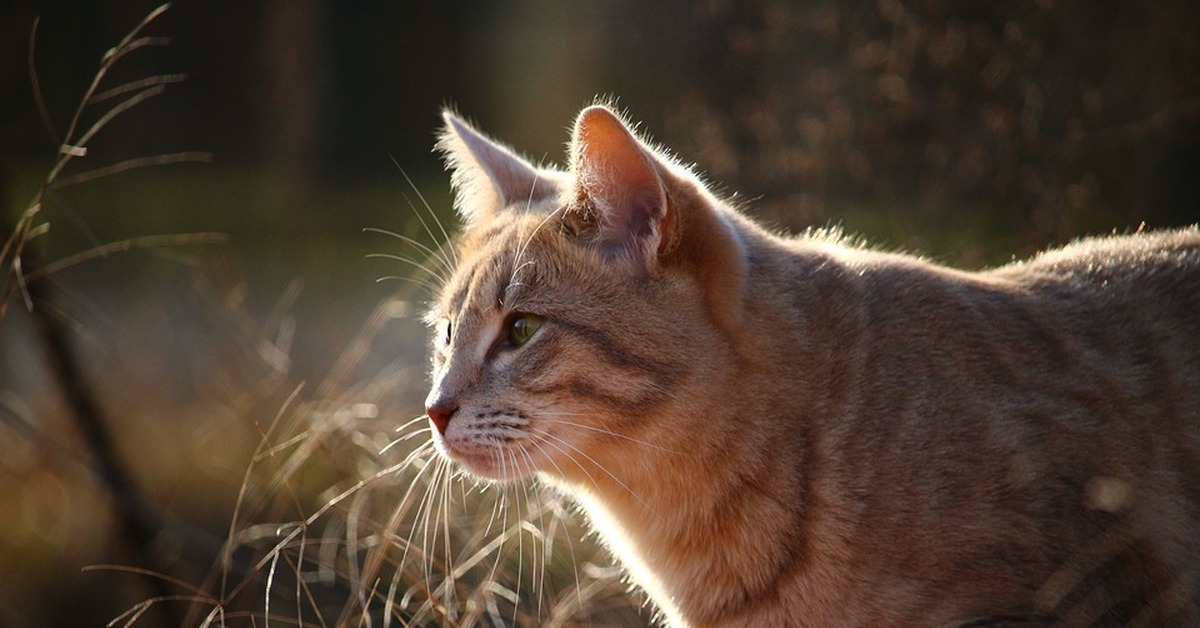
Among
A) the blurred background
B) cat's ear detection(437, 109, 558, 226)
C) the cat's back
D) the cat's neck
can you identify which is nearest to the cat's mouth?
the cat's neck

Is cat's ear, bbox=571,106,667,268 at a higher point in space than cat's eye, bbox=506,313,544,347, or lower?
higher

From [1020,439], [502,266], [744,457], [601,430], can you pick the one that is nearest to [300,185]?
[502,266]

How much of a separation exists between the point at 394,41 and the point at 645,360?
6.89 metres

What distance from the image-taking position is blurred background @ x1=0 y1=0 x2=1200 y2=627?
4.10 metres

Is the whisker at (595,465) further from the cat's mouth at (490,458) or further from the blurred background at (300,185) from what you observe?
the blurred background at (300,185)

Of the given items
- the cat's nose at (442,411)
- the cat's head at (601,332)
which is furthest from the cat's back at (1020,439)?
the cat's nose at (442,411)

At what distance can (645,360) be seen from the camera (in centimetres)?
250

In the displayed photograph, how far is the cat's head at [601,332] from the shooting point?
250 centimetres

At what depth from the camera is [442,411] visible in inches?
100.0

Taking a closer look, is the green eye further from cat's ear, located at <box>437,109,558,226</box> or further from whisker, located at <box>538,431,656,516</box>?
cat's ear, located at <box>437,109,558,226</box>

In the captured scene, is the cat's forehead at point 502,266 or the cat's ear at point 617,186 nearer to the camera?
the cat's ear at point 617,186

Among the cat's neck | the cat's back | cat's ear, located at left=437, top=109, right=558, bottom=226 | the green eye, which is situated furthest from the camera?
cat's ear, located at left=437, top=109, right=558, bottom=226

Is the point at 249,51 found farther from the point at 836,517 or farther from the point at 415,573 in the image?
the point at 836,517

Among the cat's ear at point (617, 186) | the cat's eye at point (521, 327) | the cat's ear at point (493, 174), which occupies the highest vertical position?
the cat's ear at point (617, 186)
